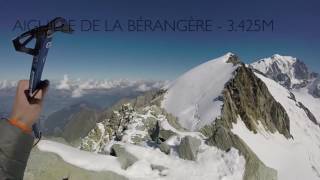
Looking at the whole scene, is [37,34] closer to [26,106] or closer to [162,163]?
[26,106]

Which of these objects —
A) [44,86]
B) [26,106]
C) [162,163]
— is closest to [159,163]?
[162,163]

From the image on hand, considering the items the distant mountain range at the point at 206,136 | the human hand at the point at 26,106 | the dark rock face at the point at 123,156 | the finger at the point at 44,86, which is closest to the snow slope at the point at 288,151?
the distant mountain range at the point at 206,136

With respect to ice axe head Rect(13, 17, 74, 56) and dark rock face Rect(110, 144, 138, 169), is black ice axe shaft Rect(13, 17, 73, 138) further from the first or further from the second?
dark rock face Rect(110, 144, 138, 169)

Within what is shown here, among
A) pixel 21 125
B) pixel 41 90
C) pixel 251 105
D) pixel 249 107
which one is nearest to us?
pixel 21 125

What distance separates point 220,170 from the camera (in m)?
23.2

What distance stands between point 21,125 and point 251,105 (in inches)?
4652

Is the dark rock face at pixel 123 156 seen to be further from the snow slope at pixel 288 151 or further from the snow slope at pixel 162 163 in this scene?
the snow slope at pixel 288 151

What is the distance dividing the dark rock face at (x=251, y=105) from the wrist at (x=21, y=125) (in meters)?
93.4

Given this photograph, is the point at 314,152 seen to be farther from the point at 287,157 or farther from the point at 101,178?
the point at 101,178

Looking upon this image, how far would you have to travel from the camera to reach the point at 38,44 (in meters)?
3.13

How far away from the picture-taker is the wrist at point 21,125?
277 cm

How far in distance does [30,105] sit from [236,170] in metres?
22.0

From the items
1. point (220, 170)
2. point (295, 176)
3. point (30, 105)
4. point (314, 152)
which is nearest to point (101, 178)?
point (220, 170)

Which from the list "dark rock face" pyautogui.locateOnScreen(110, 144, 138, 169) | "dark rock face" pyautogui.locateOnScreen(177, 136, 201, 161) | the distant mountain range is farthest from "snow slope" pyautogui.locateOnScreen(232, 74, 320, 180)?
"dark rock face" pyautogui.locateOnScreen(110, 144, 138, 169)
